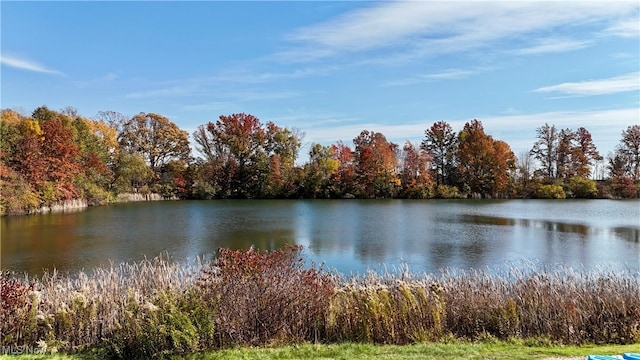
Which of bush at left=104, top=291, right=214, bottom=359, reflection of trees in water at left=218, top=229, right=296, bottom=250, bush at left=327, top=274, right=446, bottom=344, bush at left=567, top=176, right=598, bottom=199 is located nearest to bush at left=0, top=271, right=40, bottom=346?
bush at left=104, top=291, right=214, bottom=359

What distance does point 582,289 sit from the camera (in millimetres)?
6426

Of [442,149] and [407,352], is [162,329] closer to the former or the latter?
[407,352]

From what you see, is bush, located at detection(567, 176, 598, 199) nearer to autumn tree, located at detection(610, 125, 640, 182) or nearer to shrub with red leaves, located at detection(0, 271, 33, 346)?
autumn tree, located at detection(610, 125, 640, 182)

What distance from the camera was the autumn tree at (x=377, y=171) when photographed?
42.0 m

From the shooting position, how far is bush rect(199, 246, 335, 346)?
5461 mm

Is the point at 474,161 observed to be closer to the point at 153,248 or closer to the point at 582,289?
the point at 153,248

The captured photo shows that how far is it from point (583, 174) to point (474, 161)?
32.4 ft

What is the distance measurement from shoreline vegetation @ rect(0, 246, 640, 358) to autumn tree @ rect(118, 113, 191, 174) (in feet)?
130

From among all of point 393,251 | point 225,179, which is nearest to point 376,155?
point 225,179

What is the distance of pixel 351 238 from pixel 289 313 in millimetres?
10388

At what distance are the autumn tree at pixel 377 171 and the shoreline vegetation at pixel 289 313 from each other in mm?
35404

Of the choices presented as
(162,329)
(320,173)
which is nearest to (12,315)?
(162,329)

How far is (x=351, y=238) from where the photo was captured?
16031mm

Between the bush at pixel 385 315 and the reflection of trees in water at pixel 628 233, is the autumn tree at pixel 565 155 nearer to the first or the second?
the reflection of trees in water at pixel 628 233
